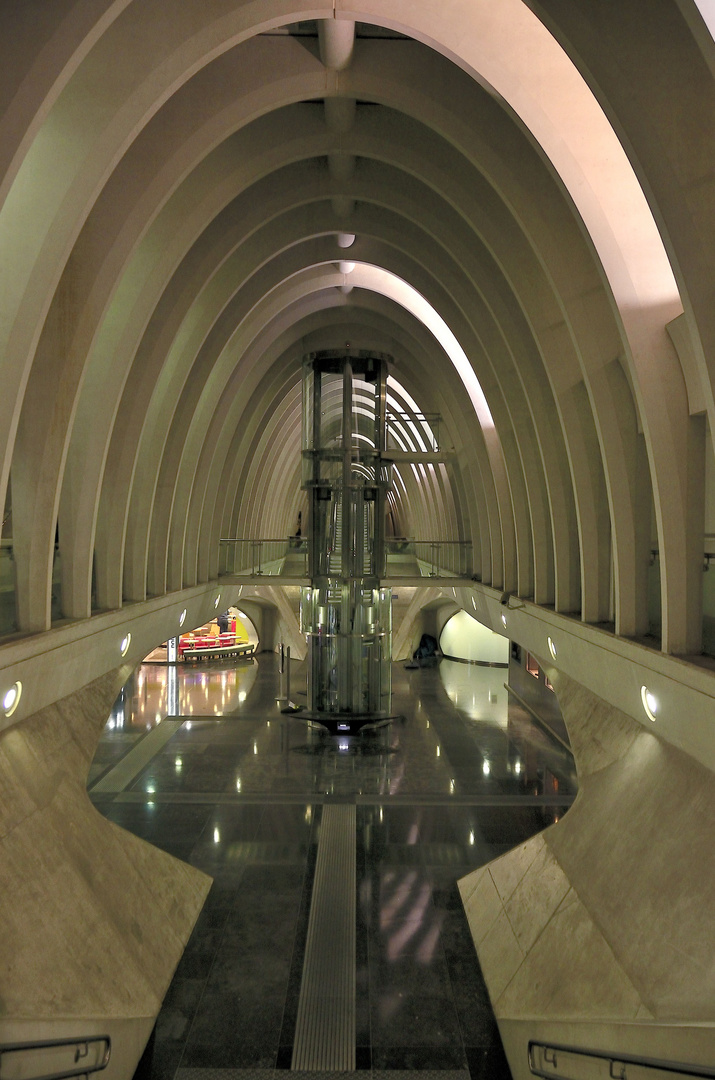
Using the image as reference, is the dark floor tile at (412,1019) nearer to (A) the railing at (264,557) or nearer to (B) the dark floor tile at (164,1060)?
(B) the dark floor tile at (164,1060)

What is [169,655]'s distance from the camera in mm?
30703

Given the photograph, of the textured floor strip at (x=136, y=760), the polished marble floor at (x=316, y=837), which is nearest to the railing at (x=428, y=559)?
the polished marble floor at (x=316, y=837)

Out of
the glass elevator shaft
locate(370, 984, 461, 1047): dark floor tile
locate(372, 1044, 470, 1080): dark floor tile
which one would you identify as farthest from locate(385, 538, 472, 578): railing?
locate(372, 1044, 470, 1080): dark floor tile

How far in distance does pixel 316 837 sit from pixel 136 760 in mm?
5874

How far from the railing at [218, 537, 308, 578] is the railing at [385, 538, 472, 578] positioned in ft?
8.59

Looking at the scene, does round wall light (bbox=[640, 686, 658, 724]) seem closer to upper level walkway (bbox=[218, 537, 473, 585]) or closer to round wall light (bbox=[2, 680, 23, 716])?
round wall light (bbox=[2, 680, 23, 716])

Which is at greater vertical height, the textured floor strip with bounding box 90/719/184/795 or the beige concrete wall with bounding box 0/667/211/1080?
the beige concrete wall with bounding box 0/667/211/1080

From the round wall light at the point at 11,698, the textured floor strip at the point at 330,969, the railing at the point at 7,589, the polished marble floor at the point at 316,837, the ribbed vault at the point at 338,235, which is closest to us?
the ribbed vault at the point at 338,235

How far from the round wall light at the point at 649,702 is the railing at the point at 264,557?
13890 millimetres

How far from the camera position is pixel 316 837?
43.2 ft

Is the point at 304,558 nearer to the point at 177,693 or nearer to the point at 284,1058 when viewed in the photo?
the point at 177,693

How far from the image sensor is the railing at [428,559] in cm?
2217

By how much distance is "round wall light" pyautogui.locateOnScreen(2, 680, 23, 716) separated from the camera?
318 inches

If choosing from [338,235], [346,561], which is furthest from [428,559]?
[338,235]
